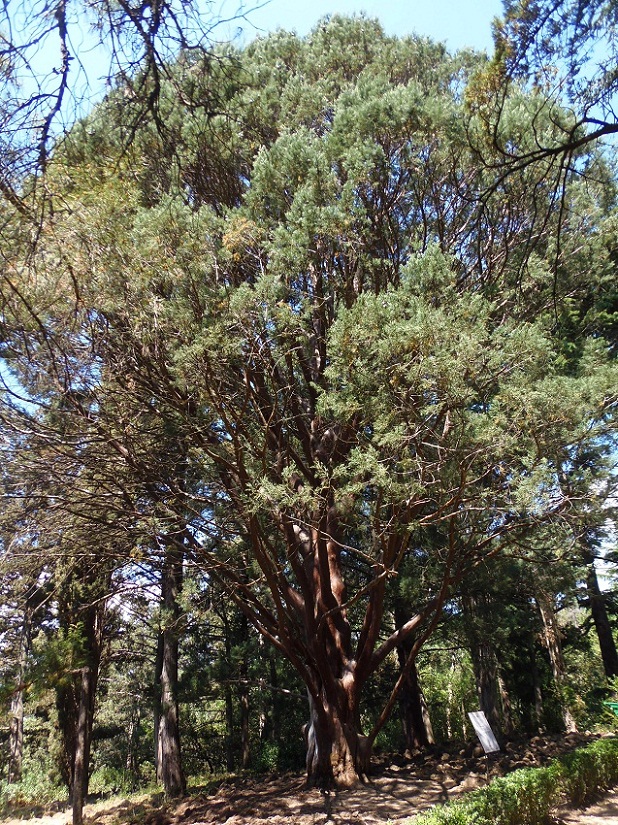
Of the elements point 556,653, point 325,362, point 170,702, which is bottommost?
point 170,702

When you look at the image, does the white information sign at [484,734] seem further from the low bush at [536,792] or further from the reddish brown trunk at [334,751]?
the reddish brown trunk at [334,751]

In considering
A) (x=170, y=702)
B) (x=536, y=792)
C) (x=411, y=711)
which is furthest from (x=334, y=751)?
(x=411, y=711)

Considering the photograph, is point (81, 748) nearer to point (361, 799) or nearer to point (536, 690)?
point (361, 799)

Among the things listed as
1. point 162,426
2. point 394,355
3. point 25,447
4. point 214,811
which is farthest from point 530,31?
point 214,811

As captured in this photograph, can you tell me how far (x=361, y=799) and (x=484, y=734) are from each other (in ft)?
5.47

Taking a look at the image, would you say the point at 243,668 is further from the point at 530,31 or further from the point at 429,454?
the point at 530,31

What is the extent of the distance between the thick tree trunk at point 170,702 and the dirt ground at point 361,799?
1.52 ft

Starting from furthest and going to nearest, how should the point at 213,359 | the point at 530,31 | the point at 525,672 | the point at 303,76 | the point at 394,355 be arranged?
the point at 525,672, the point at 303,76, the point at 213,359, the point at 394,355, the point at 530,31

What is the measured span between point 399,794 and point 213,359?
5751 millimetres

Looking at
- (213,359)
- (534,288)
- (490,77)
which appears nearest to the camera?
(490,77)

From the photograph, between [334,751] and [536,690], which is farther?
[536,690]

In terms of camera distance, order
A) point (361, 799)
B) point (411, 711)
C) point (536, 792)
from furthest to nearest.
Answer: point (411, 711)
point (361, 799)
point (536, 792)

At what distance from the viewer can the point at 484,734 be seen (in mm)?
7020

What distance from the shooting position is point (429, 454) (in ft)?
23.9
